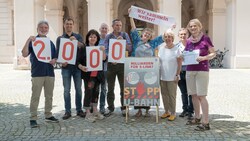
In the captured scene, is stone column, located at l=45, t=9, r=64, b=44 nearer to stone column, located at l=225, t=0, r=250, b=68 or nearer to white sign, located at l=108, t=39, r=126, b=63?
stone column, located at l=225, t=0, r=250, b=68

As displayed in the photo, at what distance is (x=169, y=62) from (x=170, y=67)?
0.10 meters

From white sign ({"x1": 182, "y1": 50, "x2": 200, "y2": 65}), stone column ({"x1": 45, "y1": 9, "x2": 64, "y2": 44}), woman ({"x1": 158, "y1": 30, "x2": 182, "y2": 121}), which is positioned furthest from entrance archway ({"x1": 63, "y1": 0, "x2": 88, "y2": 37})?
white sign ({"x1": 182, "y1": 50, "x2": 200, "y2": 65})

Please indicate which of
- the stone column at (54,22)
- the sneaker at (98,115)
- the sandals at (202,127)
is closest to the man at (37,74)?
the sneaker at (98,115)

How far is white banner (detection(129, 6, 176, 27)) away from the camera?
6469 millimetres

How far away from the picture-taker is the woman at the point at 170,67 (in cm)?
629

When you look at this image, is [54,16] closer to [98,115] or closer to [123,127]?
[98,115]

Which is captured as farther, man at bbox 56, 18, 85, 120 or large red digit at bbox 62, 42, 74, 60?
man at bbox 56, 18, 85, 120

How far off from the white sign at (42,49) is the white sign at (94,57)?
0.80 meters

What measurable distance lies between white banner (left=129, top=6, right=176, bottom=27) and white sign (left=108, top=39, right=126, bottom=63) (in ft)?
2.15

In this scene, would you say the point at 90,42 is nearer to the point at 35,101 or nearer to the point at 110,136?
the point at 35,101

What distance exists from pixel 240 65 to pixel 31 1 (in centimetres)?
1334

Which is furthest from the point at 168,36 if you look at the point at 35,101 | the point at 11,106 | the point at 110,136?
the point at 11,106

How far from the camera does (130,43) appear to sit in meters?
6.78

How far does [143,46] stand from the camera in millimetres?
6551
